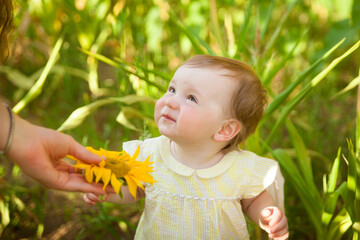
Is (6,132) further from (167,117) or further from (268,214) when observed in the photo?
(268,214)

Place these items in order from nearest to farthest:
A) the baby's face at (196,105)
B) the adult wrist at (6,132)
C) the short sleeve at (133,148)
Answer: the adult wrist at (6,132) < the baby's face at (196,105) < the short sleeve at (133,148)

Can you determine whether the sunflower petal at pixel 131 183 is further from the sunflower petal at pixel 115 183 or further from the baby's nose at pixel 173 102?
the baby's nose at pixel 173 102

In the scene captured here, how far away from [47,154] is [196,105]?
0.39 metres

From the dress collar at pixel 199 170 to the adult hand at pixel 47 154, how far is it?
225mm

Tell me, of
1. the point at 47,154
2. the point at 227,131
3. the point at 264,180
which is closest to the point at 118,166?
the point at 47,154

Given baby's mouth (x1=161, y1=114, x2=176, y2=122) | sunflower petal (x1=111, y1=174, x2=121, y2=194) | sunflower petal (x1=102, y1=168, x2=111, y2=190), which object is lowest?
sunflower petal (x1=111, y1=174, x2=121, y2=194)

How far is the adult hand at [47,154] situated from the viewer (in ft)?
2.99

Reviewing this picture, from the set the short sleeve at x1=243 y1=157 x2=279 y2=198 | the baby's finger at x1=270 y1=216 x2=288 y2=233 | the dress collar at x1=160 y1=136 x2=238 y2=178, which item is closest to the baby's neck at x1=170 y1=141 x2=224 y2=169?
the dress collar at x1=160 y1=136 x2=238 y2=178

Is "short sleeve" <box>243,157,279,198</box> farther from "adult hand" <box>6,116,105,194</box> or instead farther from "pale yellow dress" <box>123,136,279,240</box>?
"adult hand" <box>6,116,105,194</box>

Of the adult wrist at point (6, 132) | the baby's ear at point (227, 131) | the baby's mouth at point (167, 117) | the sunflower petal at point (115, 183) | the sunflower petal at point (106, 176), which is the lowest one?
the sunflower petal at point (115, 183)

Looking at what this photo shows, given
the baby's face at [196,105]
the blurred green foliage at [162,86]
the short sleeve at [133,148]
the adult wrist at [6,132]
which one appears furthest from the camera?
the blurred green foliage at [162,86]

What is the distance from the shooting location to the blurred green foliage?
1.36m

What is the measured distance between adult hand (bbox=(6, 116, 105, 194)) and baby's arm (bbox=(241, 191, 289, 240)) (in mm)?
454

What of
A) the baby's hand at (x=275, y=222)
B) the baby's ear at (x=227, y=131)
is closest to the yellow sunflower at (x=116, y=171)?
the baby's ear at (x=227, y=131)
